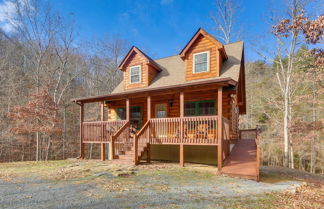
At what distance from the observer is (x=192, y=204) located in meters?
4.36

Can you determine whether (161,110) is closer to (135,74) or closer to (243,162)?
(135,74)

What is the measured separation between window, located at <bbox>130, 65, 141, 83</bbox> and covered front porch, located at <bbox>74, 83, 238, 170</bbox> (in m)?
1.50

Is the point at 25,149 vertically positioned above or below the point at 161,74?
below

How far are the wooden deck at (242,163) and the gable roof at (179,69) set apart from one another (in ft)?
12.6

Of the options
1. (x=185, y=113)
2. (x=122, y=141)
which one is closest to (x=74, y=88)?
(x=122, y=141)

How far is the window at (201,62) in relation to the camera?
10883 millimetres

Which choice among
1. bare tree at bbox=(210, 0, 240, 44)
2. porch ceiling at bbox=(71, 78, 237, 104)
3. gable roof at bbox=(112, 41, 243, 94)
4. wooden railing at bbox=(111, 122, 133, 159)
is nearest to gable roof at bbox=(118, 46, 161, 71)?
gable roof at bbox=(112, 41, 243, 94)

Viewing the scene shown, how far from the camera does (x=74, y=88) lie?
24547mm

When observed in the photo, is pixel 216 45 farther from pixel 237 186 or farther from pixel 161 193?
pixel 161 193

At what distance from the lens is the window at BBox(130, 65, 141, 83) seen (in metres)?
13.2

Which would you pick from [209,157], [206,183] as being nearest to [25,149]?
[209,157]

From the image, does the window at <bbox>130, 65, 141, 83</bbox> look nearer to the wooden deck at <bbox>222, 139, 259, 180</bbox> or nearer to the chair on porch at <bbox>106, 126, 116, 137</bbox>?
the chair on porch at <bbox>106, 126, 116, 137</bbox>

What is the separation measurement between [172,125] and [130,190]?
14.3ft

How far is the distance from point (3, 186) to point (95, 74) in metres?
21.3
